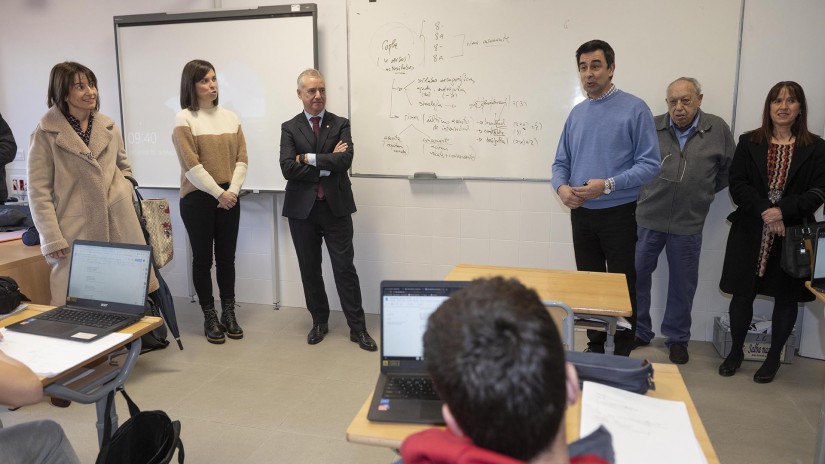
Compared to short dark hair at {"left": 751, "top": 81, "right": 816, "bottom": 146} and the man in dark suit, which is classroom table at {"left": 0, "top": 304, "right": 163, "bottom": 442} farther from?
short dark hair at {"left": 751, "top": 81, "right": 816, "bottom": 146}

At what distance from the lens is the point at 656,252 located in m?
3.61

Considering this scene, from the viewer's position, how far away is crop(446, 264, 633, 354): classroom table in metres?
2.10

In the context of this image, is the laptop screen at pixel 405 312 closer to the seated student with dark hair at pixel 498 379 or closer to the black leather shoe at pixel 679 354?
the seated student with dark hair at pixel 498 379

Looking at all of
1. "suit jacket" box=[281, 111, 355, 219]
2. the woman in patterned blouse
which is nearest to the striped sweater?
"suit jacket" box=[281, 111, 355, 219]

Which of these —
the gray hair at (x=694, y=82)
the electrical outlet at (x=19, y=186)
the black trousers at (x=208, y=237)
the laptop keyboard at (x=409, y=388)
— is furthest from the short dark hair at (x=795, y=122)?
the electrical outlet at (x=19, y=186)

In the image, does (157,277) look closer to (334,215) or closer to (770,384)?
(334,215)

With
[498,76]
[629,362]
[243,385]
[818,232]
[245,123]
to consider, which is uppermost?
[498,76]

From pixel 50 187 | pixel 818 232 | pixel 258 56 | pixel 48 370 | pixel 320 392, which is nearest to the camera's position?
pixel 48 370

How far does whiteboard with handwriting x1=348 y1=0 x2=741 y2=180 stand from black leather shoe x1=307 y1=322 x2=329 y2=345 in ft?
3.76

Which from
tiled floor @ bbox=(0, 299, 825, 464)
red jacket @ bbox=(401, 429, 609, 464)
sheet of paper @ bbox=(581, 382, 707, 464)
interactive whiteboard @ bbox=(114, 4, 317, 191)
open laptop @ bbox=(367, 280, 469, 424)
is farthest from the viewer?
interactive whiteboard @ bbox=(114, 4, 317, 191)

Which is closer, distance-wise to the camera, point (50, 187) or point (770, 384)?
point (50, 187)

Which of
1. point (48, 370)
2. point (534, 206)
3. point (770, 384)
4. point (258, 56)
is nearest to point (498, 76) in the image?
point (534, 206)

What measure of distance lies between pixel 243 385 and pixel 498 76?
2509 millimetres

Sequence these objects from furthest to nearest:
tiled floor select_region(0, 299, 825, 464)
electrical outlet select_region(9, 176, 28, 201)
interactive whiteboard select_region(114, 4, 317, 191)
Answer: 1. electrical outlet select_region(9, 176, 28, 201)
2. interactive whiteboard select_region(114, 4, 317, 191)
3. tiled floor select_region(0, 299, 825, 464)
